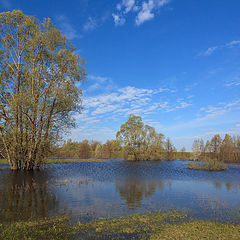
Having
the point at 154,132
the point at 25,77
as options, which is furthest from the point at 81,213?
the point at 154,132

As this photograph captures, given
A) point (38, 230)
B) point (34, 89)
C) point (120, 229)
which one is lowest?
point (120, 229)

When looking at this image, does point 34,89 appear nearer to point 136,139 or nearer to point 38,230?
point 38,230

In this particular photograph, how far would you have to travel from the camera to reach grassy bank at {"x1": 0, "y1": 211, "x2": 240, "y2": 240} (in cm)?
700

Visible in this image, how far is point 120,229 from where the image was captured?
7.78 metres

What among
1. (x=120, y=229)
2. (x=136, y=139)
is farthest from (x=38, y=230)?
(x=136, y=139)

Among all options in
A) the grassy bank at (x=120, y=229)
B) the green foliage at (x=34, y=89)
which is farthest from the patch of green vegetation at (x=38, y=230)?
the green foliage at (x=34, y=89)

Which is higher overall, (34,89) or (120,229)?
(34,89)

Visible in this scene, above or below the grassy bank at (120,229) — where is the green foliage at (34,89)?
above

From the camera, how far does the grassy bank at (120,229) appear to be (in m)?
7.00

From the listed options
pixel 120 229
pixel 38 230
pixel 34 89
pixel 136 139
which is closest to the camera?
pixel 38 230

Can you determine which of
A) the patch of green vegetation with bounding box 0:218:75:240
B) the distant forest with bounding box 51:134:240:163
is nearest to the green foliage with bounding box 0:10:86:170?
the patch of green vegetation with bounding box 0:218:75:240

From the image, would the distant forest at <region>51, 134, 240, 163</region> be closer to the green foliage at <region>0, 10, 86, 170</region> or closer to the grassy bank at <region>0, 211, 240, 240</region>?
the green foliage at <region>0, 10, 86, 170</region>

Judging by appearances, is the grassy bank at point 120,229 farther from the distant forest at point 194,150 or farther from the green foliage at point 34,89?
the distant forest at point 194,150

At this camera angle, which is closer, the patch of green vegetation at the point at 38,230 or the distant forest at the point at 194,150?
the patch of green vegetation at the point at 38,230
